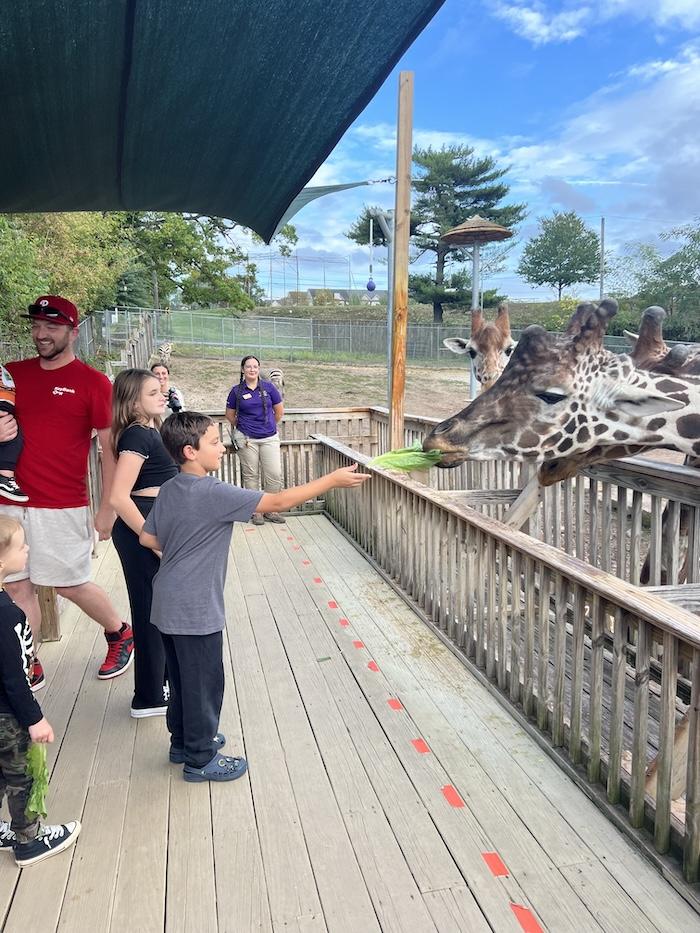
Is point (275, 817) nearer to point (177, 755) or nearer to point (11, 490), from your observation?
point (177, 755)

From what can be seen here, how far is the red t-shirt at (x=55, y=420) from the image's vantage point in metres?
2.93

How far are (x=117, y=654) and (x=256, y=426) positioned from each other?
3556mm

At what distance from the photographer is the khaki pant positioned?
680 centimetres

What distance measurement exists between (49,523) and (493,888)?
2271 mm

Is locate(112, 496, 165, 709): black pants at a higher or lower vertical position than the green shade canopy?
lower

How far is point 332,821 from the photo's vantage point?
230 cm

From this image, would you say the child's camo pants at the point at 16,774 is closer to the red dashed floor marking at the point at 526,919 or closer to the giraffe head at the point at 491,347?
the red dashed floor marking at the point at 526,919

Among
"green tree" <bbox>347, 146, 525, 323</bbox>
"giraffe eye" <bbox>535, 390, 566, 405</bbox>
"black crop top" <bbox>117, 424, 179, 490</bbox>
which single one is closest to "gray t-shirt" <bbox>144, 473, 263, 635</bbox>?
"black crop top" <bbox>117, 424, 179, 490</bbox>

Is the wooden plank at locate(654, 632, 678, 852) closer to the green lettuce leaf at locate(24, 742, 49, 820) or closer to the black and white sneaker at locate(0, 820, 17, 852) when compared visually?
the green lettuce leaf at locate(24, 742, 49, 820)

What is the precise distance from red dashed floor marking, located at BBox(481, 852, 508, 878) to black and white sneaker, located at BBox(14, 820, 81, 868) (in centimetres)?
134

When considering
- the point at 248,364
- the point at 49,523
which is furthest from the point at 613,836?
the point at 248,364

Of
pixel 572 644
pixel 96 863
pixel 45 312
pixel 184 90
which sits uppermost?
pixel 184 90

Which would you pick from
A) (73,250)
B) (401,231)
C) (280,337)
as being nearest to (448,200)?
(280,337)

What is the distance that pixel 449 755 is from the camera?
106 inches
